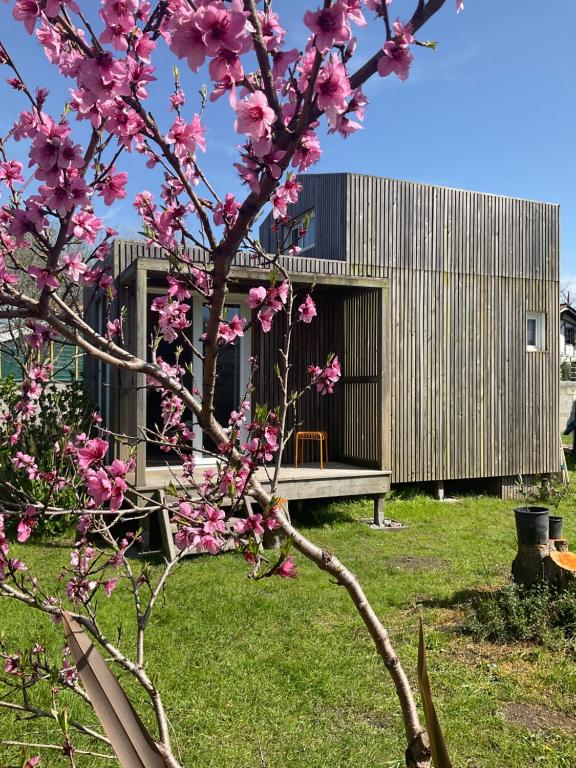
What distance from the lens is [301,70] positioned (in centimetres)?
145

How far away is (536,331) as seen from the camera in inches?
440

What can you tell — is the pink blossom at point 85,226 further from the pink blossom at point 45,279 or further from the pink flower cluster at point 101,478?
the pink flower cluster at point 101,478

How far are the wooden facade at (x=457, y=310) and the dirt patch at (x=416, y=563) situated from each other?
2667mm

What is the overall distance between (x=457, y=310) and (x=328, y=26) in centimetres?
951

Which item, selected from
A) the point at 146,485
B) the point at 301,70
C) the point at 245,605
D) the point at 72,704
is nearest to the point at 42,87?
the point at 301,70

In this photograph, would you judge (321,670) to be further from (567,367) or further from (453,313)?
(567,367)

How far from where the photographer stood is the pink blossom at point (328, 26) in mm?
1055

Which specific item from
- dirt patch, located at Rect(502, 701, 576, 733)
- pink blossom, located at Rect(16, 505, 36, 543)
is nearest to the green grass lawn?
dirt patch, located at Rect(502, 701, 576, 733)

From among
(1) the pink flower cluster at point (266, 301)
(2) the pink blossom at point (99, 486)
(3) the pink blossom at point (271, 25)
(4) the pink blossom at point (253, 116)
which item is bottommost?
(2) the pink blossom at point (99, 486)

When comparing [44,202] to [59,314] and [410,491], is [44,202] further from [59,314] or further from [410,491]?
[410,491]

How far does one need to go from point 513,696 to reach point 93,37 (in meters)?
3.94

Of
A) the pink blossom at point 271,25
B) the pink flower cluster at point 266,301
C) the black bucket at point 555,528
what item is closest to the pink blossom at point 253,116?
the pink blossom at point 271,25

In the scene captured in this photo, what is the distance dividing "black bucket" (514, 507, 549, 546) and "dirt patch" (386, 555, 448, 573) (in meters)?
1.45

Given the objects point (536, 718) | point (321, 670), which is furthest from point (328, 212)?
point (536, 718)
